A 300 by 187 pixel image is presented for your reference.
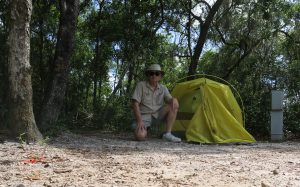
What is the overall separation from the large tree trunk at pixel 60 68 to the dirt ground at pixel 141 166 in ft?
3.87

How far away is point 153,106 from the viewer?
7.67 meters

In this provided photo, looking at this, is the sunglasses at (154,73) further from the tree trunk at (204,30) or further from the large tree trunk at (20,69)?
the tree trunk at (204,30)

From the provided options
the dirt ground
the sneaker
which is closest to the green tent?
the sneaker

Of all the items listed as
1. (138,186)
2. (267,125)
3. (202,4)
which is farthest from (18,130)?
(202,4)

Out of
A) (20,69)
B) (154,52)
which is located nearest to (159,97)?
(20,69)

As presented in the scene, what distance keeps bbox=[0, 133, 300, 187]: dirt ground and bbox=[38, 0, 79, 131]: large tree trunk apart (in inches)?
46.4

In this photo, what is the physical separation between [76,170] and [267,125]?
604 centimetres

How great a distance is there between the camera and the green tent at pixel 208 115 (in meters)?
7.36

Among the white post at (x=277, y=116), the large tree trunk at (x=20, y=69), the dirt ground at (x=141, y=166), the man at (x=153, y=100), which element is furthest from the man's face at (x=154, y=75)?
the large tree trunk at (x=20, y=69)

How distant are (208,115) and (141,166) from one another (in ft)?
10.7

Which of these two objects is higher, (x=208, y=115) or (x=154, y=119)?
(x=208, y=115)

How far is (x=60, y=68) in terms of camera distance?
732 cm

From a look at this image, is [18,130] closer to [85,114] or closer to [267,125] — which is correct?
[85,114]

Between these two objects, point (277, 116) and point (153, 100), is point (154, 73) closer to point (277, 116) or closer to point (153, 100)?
point (153, 100)
